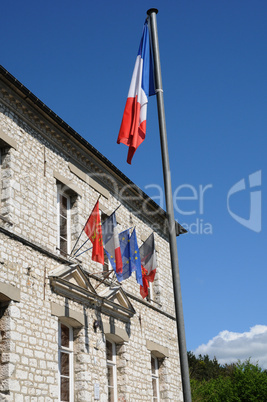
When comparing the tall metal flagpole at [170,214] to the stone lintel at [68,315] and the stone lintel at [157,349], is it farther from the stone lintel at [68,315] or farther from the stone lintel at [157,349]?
the stone lintel at [157,349]

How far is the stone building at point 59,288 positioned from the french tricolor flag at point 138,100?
2927 millimetres

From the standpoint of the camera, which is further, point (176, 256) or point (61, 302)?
point (61, 302)

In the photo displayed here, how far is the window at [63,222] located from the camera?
11.5 metres

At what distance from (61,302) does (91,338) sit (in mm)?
1249

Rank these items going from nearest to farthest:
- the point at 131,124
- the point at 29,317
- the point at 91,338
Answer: the point at 131,124 < the point at 29,317 < the point at 91,338

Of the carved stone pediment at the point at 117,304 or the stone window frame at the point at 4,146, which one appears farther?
the carved stone pediment at the point at 117,304

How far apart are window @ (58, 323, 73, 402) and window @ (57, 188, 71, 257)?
1.68 metres

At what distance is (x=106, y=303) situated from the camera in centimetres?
1212

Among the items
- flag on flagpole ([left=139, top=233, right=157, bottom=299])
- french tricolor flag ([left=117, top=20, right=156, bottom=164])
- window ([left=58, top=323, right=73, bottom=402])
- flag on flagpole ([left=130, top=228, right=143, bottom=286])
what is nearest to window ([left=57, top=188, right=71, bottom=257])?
flag on flagpole ([left=130, top=228, right=143, bottom=286])

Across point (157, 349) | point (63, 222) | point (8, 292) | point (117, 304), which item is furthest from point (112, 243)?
point (157, 349)

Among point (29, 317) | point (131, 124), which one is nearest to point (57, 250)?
point (29, 317)

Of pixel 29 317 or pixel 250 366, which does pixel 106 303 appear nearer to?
pixel 29 317

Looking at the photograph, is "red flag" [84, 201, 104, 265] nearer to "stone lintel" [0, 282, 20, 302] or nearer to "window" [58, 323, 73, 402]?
"window" [58, 323, 73, 402]

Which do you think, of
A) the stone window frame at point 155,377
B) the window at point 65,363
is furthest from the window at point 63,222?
the stone window frame at point 155,377
